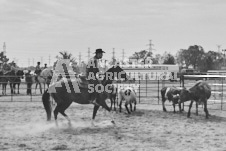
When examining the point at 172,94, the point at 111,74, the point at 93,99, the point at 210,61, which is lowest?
the point at 172,94

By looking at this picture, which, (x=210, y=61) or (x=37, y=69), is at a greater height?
(x=210, y=61)

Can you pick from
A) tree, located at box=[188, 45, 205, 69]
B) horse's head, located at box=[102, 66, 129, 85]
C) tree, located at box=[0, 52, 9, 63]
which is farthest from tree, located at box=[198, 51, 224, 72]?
horse's head, located at box=[102, 66, 129, 85]

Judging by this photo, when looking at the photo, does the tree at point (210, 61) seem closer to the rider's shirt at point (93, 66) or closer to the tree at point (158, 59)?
the tree at point (158, 59)

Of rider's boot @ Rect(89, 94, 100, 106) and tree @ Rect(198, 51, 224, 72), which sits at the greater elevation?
tree @ Rect(198, 51, 224, 72)

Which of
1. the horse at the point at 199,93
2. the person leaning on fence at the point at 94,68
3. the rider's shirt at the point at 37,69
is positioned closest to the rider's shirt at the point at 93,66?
the person leaning on fence at the point at 94,68

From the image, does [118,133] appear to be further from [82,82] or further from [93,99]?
[82,82]

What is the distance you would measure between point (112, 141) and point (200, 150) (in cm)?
178

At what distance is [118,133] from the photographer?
7293 mm

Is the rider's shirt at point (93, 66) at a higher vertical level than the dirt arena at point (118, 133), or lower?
higher

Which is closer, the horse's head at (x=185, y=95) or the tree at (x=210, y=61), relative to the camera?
the horse's head at (x=185, y=95)

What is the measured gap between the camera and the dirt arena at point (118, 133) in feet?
19.7

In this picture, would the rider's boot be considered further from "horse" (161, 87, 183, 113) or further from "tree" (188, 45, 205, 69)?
"tree" (188, 45, 205, 69)

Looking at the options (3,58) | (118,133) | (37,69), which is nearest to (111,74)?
(118,133)

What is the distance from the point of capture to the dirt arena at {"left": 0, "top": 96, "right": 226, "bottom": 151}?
19.7 feet
